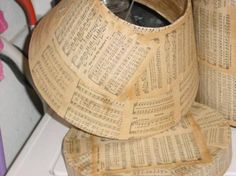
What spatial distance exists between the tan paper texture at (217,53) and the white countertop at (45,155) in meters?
0.07

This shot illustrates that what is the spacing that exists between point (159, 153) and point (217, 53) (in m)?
0.20

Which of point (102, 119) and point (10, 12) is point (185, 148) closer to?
point (102, 119)

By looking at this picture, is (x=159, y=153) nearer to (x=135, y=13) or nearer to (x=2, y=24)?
(x=135, y=13)

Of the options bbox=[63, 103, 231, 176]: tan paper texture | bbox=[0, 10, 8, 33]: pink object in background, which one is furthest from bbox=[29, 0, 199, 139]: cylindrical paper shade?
bbox=[0, 10, 8, 33]: pink object in background

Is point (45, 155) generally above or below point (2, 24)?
below

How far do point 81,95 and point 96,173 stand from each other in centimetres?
13

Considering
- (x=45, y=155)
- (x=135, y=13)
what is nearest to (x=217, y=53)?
(x=135, y=13)

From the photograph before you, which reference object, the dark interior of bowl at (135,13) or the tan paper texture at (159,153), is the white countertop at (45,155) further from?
the dark interior of bowl at (135,13)

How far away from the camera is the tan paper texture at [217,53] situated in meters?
0.67

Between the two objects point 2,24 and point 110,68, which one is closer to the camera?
point 110,68

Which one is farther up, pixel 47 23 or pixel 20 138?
pixel 47 23

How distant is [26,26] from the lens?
3.18 ft

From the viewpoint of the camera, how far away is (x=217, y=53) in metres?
0.71

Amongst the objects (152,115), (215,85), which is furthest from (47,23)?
(215,85)
